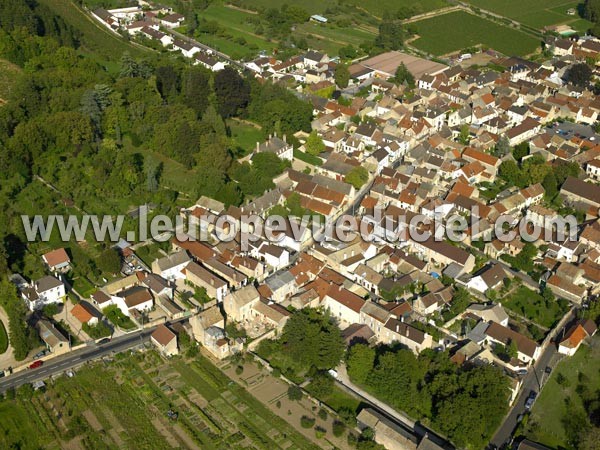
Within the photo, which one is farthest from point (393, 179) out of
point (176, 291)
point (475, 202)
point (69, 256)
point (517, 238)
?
point (69, 256)

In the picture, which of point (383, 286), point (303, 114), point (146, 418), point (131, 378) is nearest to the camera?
point (146, 418)

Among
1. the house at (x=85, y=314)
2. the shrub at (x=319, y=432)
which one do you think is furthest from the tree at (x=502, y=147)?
the house at (x=85, y=314)

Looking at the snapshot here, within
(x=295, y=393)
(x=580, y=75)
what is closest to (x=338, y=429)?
(x=295, y=393)

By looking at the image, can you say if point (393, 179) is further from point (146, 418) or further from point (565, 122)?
point (146, 418)

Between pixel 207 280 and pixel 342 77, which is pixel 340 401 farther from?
pixel 342 77

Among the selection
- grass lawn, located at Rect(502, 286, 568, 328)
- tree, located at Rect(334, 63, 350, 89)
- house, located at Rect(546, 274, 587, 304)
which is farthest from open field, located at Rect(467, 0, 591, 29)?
grass lawn, located at Rect(502, 286, 568, 328)

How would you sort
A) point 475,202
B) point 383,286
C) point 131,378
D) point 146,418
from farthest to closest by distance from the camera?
1. point 475,202
2. point 383,286
3. point 131,378
4. point 146,418

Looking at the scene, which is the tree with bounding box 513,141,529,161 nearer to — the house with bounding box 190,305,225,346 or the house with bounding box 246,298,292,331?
the house with bounding box 246,298,292,331
